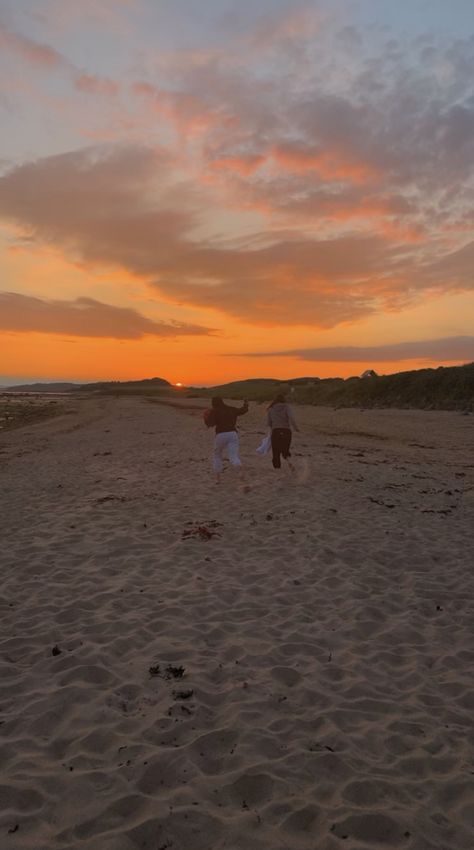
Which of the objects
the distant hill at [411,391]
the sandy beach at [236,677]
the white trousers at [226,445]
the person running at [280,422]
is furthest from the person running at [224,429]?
the distant hill at [411,391]

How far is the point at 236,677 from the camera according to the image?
5332 millimetres

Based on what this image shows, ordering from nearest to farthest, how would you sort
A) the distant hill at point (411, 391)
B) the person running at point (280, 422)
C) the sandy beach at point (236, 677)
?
the sandy beach at point (236, 677), the person running at point (280, 422), the distant hill at point (411, 391)

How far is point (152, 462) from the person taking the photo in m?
19.2

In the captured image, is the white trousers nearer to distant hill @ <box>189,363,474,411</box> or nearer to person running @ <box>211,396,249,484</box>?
person running @ <box>211,396,249,484</box>

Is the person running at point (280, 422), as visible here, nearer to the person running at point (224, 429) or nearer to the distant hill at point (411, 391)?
the person running at point (224, 429)

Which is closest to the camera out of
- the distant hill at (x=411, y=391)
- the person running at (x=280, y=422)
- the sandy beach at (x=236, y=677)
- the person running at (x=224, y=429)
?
the sandy beach at (x=236, y=677)

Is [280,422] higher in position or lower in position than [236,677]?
higher

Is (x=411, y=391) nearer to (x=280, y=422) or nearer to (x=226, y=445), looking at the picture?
(x=280, y=422)

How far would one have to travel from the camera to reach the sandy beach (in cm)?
363

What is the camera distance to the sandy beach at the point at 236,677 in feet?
11.9

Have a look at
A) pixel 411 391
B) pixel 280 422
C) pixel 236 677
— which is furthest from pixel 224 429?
pixel 411 391

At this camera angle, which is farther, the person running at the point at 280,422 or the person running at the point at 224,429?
the person running at the point at 280,422

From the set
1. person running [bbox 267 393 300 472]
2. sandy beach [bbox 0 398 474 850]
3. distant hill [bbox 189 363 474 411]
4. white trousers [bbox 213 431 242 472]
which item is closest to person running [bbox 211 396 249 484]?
white trousers [bbox 213 431 242 472]

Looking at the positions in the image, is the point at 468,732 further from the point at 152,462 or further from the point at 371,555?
the point at 152,462
